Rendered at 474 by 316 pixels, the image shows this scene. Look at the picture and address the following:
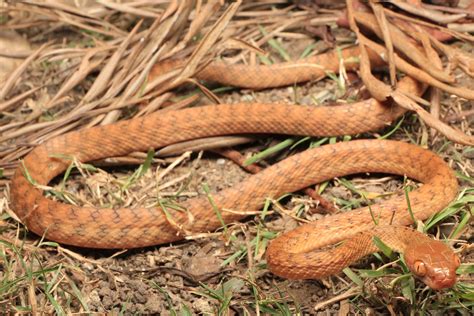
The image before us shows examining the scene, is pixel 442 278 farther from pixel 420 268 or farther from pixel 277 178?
pixel 277 178

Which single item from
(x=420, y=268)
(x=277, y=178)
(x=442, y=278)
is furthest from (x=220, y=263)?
(x=442, y=278)

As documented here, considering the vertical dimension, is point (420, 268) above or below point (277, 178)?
above

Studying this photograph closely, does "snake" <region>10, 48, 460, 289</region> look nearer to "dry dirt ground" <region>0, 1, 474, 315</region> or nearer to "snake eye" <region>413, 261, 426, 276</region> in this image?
"snake eye" <region>413, 261, 426, 276</region>

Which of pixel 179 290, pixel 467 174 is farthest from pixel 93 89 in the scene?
pixel 467 174

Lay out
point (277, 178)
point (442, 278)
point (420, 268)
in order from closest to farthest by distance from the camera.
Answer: point (442, 278), point (420, 268), point (277, 178)

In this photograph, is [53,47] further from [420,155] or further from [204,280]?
[420,155]

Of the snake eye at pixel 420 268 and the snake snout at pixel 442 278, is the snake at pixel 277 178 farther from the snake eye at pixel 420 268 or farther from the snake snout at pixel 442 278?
the snake snout at pixel 442 278

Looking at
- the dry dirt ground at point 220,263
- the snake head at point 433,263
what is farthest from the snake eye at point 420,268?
the dry dirt ground at point 220,263
